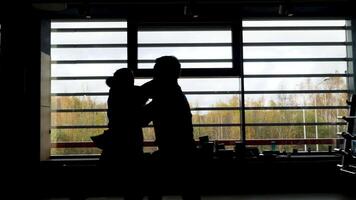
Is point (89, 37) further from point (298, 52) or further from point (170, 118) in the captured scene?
point (170, 118)

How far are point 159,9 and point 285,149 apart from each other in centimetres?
309

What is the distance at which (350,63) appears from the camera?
19.7 feet

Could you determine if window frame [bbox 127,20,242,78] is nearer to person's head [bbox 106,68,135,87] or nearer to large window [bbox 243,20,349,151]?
large window [bbox 243,20,349,151]

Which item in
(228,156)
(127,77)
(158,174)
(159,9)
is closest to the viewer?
(158,174)

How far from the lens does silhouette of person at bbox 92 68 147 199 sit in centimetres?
266

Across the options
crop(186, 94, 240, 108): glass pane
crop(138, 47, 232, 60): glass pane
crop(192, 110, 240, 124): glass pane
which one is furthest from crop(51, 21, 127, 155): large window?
crop(192, 110, 240, 124): glass pane

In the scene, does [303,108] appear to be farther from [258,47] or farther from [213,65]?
[213,65]

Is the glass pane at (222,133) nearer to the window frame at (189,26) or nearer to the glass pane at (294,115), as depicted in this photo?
the glass pane at (294,115)

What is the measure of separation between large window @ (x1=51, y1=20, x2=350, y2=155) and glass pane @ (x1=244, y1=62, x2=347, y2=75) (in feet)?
0.05

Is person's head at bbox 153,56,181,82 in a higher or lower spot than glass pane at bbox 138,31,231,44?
lower

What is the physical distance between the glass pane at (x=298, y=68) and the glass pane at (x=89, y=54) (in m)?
2.13

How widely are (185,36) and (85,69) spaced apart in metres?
1.76

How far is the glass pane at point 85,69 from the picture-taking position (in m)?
6.00

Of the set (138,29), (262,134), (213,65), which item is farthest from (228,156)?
(138,29)
